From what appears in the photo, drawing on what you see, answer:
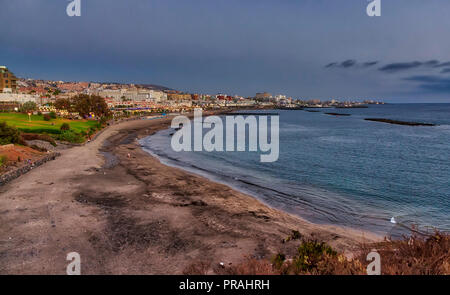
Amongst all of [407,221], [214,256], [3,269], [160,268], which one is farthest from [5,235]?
[407,221]

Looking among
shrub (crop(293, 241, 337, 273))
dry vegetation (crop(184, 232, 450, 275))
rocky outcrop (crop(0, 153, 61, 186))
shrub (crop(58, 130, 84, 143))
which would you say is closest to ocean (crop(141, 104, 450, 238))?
dry vegetation (crop(184, 232, 450, 275))

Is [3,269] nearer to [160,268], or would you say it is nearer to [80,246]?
[80,246]

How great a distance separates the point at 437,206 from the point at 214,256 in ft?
57.3

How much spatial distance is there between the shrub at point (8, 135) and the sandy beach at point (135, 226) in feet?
31.7

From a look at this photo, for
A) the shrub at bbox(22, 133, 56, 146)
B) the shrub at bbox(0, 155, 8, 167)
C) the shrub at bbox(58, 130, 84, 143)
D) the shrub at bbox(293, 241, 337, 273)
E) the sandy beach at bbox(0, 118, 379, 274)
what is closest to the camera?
the shrub at bbox(293, 241, 337, 273)

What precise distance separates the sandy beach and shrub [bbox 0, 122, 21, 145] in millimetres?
9651

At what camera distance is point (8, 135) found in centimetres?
2894

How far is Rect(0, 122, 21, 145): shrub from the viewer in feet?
93.2

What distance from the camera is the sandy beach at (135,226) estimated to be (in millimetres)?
10195

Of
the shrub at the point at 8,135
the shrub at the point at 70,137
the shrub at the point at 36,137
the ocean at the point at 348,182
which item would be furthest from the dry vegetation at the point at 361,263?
the shrub at the point at 70,137

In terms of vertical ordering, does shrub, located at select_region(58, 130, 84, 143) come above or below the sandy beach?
above

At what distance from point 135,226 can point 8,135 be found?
2523cm
